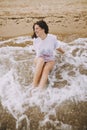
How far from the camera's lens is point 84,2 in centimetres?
909

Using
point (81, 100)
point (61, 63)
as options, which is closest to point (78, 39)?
point (61, 63)

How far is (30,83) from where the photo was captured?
486 cm

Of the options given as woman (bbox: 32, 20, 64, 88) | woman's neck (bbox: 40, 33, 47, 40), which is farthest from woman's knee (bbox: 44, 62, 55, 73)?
woman's neck (bbox: 40, 33, 47, 40)

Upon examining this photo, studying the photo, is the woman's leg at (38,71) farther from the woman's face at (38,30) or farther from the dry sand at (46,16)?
the dry sand at (46,16)

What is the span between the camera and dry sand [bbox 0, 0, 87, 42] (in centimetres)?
775

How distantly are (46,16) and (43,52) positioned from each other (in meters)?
3.79

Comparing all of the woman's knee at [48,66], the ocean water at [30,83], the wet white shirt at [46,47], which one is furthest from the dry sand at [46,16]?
the woman's knee at [48,66]

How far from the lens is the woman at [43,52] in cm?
469

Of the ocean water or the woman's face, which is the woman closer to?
the woman's face

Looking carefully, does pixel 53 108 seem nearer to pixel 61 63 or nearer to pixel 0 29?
pixel 61 63

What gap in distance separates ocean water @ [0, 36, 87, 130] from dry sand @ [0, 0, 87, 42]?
165 cm

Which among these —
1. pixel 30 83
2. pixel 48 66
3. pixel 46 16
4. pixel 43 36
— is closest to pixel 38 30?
pixel 43 36

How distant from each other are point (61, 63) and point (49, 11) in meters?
3.62

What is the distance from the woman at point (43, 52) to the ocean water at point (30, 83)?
17 cm
